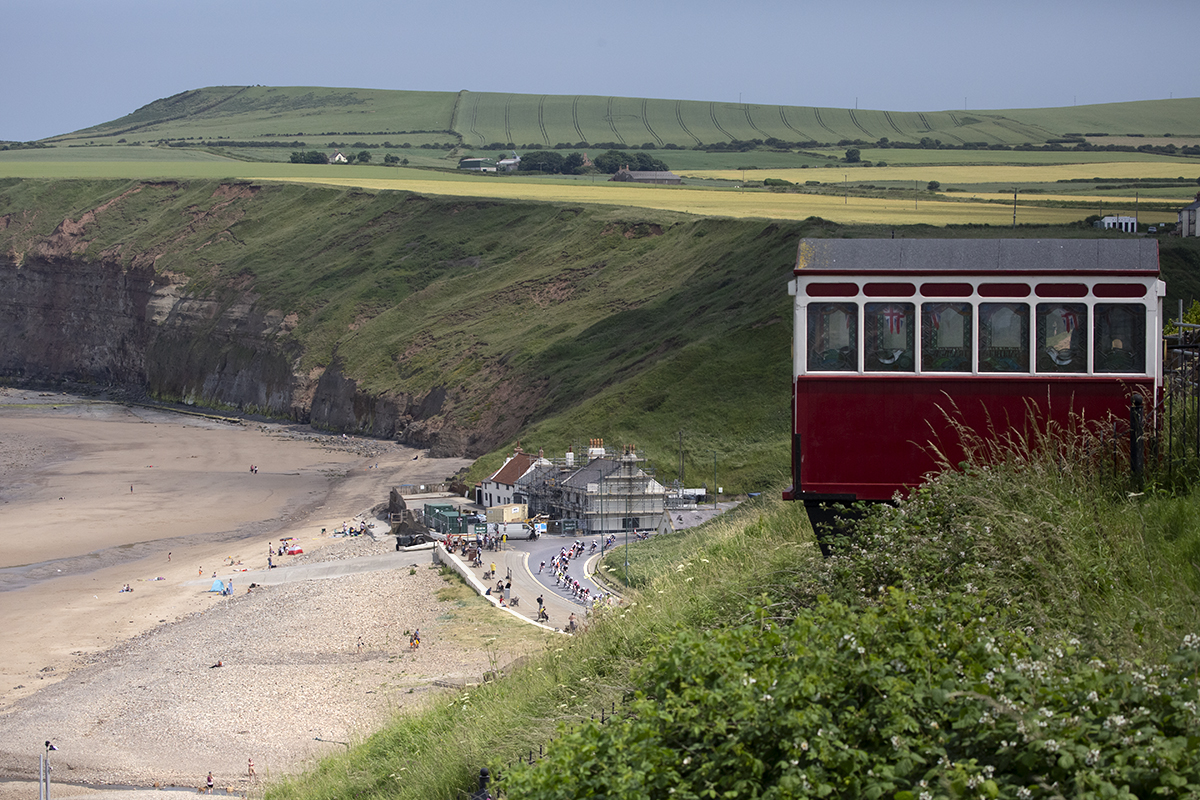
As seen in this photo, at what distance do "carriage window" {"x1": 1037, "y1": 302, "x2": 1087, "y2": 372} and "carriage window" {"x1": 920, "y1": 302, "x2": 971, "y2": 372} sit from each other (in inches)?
28.6

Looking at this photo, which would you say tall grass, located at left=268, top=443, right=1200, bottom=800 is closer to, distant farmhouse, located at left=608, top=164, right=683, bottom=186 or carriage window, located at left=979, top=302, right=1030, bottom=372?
carriage window, located at left=979, top=302, right=1030, bottom=372

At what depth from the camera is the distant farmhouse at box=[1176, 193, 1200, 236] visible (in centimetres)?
7100

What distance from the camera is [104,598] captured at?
4166cm

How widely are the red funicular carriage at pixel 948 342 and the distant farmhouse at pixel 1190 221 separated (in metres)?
67.5

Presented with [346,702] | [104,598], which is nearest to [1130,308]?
[346,702]

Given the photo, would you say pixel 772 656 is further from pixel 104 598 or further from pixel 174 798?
pixel 104 598

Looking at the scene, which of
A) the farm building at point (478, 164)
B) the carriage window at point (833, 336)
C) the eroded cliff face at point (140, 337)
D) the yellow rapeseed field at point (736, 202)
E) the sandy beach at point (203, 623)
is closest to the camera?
the carriage window at point (833, 336)

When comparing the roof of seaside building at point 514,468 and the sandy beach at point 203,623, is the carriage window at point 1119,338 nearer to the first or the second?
the sandy beach at point 203,623

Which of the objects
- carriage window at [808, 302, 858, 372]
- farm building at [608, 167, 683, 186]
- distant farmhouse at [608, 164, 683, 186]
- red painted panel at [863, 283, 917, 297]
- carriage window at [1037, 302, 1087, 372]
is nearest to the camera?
carriage window at [1037, 302, 1087, 372]

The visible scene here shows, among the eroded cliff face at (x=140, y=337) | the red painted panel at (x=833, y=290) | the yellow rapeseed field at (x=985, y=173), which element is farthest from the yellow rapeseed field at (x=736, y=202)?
the red painted panel at (x=833, y=290)

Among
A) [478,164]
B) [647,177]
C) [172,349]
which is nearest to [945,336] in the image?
[172,349]

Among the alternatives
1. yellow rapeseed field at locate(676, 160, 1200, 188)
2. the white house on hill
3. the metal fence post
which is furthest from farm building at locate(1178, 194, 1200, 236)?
the metal fence post

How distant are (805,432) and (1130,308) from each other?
11.3 feet

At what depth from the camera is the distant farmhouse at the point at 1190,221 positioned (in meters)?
71.0
